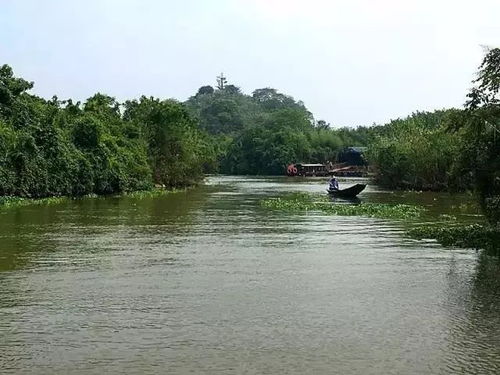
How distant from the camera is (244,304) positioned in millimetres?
10914

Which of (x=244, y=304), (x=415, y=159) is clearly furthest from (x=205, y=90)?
(x=244, y=304)

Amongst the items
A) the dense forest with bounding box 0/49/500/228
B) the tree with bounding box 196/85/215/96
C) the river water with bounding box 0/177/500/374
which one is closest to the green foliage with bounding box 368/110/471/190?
the dense forest with bounding box 0/49/500/228

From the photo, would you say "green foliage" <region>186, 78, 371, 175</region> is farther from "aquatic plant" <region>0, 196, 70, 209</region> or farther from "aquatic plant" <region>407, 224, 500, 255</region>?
"aquatic plant" <region>407, 224, 500, 255</region>

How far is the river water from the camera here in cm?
805

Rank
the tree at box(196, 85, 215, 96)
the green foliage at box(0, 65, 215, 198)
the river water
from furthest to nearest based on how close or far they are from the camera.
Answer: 1. the tree at box(196, 85, 215, 96)
2. the green foliage at box(0, 65, 215, 198)
3. the river water

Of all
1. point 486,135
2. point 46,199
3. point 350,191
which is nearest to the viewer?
point 486,135

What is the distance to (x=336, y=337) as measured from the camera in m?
9.02

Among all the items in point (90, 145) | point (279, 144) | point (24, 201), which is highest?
point (279, 144)

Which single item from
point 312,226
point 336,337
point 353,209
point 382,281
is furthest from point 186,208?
point 336,337

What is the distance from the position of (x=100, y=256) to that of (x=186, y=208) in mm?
16418

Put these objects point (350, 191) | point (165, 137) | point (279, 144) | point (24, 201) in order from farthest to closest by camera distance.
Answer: point (279, 144)
point (165, 137)
point (350, 191)
point (24, 201)

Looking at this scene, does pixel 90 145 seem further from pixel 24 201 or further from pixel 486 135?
pixel 486 135

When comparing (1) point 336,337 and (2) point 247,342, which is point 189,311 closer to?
(2) point 247,342

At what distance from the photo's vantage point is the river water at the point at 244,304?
8047 mm
